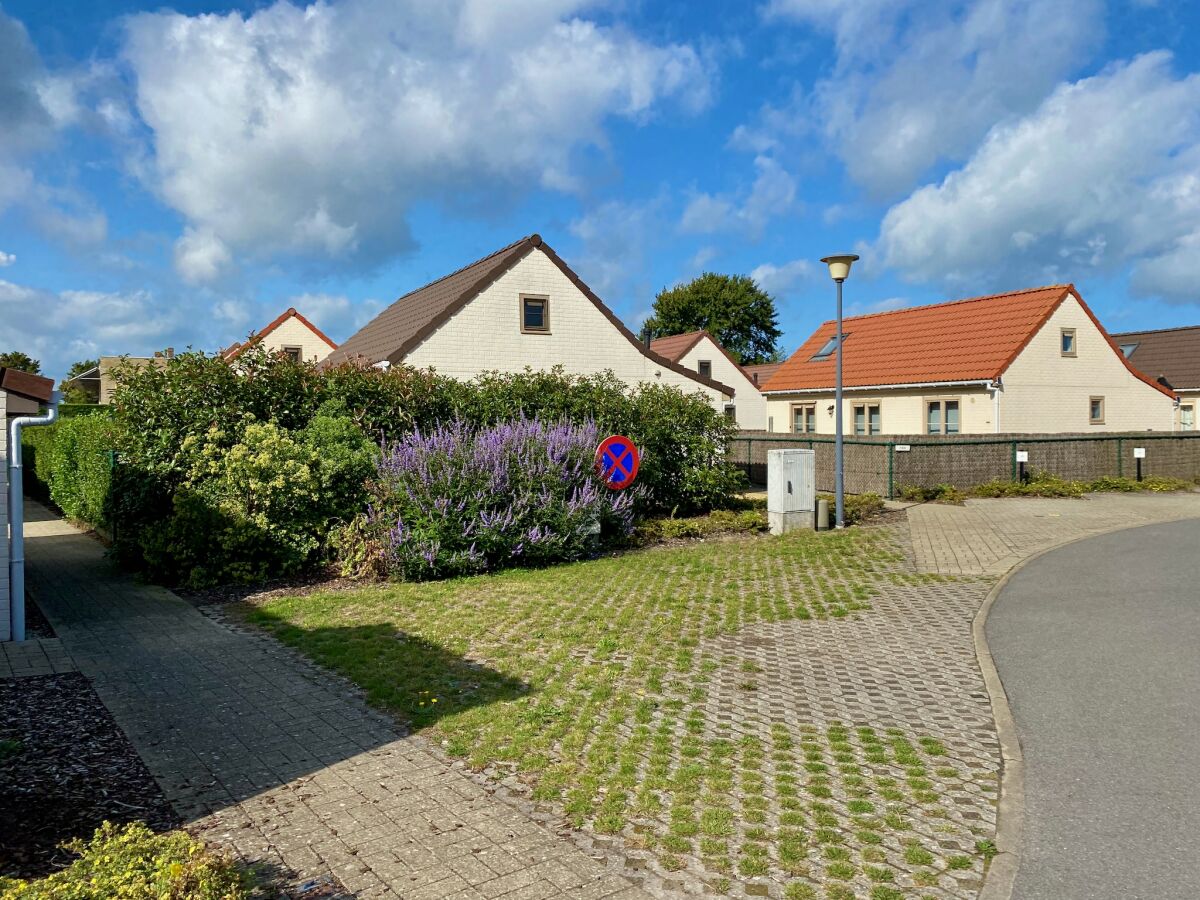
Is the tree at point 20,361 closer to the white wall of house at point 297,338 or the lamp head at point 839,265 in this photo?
the white wall of house at point 297,338

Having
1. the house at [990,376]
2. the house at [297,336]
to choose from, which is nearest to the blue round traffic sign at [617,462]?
the house at [990,376]

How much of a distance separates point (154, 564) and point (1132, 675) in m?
11.3

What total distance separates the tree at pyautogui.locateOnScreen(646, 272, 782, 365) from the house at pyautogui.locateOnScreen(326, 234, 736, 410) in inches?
2007

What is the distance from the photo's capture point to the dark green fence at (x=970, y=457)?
2242 cm

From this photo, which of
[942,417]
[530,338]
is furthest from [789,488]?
[942,417]

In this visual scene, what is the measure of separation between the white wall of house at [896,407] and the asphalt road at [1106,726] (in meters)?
16.5

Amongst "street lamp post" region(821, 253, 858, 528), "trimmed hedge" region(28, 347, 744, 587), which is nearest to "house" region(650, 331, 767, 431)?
"street lamp post" region(821, 253, 858, 528)

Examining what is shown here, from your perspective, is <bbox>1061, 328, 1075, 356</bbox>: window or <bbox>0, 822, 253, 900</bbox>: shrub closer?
<bbox>0, 822, 253, 900</bbox>: shrub

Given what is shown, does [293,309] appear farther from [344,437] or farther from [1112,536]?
[1112,536]

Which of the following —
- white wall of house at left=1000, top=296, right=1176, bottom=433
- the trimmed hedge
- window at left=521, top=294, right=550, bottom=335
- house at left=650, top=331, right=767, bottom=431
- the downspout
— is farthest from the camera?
house at left=650, top=331, right=767, bottom=431

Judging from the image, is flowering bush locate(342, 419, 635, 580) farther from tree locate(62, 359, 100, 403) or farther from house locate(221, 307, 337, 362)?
house locate(221, 307, 337, 362)

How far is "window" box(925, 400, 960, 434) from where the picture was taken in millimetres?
28641

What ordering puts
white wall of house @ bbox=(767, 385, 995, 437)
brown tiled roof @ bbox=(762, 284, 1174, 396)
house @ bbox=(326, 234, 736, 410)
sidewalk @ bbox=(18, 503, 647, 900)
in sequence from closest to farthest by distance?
sidewalk @ bbox=(18, 503, 647, 900)
house @ bbox=(326, 234, 736, 410)
white wall of house @ bbox=(767, 385, 995, 437)
brown tiled roof @ bbox=(762, 284, 1174, 396)

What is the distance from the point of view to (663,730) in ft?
19.8
